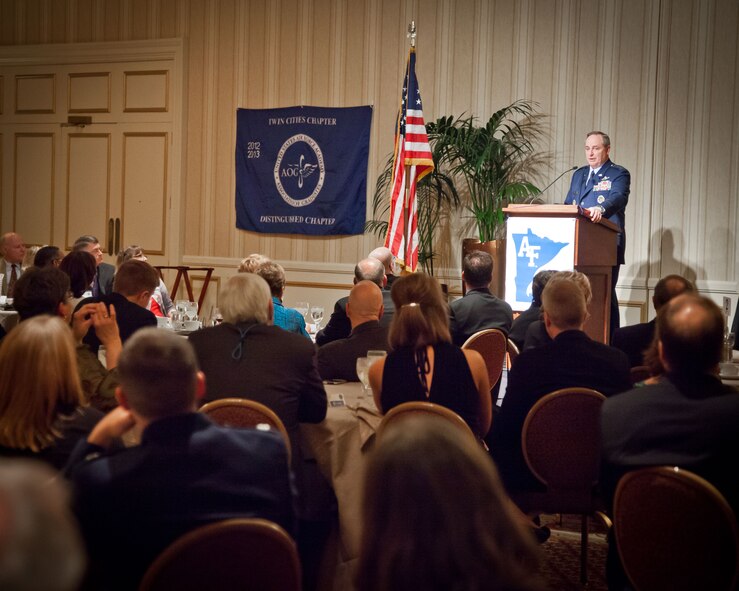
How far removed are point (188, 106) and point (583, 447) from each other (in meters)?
7.49

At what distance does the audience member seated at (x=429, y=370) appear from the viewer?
3275 millimetres

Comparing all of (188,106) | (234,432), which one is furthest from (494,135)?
(234,432)

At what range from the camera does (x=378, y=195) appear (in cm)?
879

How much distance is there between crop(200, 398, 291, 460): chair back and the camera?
9.19ft

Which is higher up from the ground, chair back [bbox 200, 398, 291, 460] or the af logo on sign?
the af logo on sign

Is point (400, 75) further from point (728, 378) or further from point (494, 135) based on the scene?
point (728, 378)

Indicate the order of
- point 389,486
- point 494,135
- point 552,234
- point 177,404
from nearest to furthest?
point 389,486
point 177,404
point 552,234
point 494,135

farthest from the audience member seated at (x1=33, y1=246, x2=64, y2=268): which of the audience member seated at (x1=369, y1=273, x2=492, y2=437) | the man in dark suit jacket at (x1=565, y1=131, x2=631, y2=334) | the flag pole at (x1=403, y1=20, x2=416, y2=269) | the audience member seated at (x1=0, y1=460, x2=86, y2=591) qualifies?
the audience member seated at (x1=0, y1=460, x2=86, y2=591)

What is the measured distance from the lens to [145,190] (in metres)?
10.0

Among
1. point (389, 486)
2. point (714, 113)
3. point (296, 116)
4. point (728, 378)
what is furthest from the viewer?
point (296, 116)

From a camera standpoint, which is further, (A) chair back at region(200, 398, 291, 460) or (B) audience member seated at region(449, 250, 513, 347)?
(B) audience member seated at region(449, 250, 513, 347)

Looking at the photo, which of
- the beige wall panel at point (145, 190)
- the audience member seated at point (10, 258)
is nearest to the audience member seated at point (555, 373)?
the audience member seated at point (10, 258)

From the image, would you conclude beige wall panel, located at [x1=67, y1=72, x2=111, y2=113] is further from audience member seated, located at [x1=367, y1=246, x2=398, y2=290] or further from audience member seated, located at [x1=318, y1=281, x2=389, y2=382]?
audience member seated, located at [x1=318, y1=281, x2=389, y2=382]

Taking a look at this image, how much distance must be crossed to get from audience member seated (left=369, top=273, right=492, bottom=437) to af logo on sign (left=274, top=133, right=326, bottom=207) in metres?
5.95
